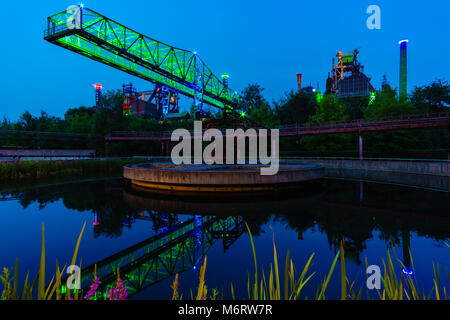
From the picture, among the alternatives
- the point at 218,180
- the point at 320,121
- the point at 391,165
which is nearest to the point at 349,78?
the point at 320,121

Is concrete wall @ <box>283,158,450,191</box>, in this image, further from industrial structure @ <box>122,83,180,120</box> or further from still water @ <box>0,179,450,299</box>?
industrial structure @ <box>122,83,180,120</box>

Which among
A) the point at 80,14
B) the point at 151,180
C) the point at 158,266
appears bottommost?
the point at 158,266

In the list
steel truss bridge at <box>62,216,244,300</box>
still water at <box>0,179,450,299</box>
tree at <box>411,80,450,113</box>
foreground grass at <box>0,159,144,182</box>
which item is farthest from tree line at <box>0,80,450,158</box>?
steel truss bridge at <box>62,216,244,300</box>

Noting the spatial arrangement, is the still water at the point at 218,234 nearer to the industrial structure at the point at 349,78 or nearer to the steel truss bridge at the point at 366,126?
the steel truss bridge at the point at 366,126

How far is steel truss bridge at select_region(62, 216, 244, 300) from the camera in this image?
4.58 metres

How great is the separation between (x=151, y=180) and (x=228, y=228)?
7.58 m

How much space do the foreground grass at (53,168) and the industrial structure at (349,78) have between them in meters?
80.8

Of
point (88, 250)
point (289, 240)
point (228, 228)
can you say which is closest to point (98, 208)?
point (88, 250)

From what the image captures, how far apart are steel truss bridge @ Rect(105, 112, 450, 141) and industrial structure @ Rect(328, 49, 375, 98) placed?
57993 millimetres

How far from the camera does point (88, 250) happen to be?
6.00 meters

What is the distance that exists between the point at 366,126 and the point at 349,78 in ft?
230

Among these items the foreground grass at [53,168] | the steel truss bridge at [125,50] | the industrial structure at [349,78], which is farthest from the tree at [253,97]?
the foreground grass at [53,168]
